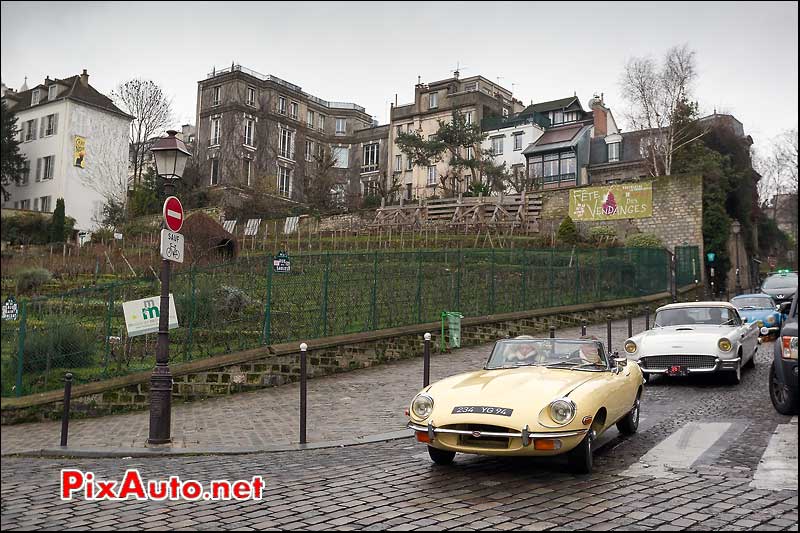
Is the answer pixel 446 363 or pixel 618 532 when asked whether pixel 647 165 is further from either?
pixel 618 532

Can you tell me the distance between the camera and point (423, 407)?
6.66 metres

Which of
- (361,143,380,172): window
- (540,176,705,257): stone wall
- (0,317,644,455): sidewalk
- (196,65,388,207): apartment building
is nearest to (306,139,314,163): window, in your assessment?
(196,65,388,207): apartment building

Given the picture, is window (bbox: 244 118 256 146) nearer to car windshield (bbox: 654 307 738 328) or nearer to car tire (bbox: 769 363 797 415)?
car windshield (bbox: 654 307 738 328)

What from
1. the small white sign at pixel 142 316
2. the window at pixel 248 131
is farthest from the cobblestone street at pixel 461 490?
the window at pixel 248 131

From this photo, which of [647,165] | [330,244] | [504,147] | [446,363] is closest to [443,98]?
[504,147]

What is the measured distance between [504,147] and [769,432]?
5144 centimetres

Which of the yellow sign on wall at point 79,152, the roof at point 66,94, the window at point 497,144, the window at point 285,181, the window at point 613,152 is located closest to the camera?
the roof at point 66,94

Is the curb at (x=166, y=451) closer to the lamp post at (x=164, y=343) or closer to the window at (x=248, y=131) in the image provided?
the lamp post at (x=164, y=343)

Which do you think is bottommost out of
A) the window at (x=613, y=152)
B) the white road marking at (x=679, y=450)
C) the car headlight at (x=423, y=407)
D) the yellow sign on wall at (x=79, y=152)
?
the white road marking at (x=679, y=450)

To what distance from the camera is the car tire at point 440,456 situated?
22.2 feet

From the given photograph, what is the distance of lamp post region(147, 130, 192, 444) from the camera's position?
8906 mm

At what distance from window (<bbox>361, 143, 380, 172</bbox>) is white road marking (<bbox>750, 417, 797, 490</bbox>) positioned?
59.4m

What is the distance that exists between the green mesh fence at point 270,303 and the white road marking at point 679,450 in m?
6.91

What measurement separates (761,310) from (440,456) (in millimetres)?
14691
